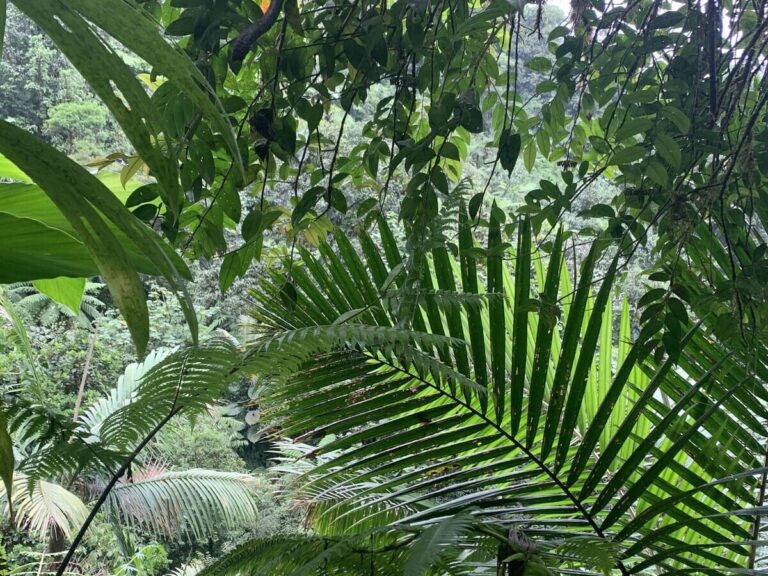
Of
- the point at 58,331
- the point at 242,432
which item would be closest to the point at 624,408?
the point at 58,331

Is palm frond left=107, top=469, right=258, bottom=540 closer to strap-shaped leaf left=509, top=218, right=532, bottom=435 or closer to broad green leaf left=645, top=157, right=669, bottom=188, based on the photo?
strap-shaped leaf left=509, top=218, right=532, bottom=435

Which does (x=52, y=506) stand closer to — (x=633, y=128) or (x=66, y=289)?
(x=66, y=289)

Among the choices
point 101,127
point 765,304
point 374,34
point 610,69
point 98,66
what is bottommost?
point 98,66

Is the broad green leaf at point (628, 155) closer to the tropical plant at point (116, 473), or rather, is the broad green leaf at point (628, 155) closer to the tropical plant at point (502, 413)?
the tropical plant at point (502, 413)

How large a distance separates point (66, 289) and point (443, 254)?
21.8 inches

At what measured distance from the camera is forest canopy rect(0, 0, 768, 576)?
41 centimetres

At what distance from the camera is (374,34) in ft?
1.71

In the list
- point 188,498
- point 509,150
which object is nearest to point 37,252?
point 509,150

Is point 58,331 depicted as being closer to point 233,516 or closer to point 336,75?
point 233,516

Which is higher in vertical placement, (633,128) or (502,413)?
(633,128)

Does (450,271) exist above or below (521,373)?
above

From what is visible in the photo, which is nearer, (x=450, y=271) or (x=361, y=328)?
(x=361, y=328)

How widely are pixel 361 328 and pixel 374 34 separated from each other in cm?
36

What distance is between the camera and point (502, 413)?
0.97m
